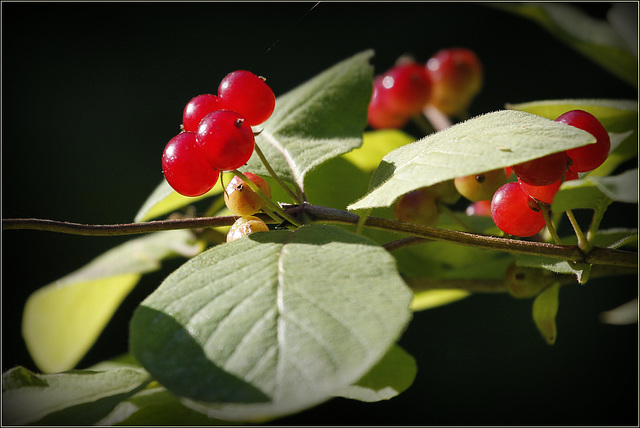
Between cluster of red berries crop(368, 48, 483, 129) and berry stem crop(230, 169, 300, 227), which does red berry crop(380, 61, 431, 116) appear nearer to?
cluster of red berries crop(368, 48, 483, 129)

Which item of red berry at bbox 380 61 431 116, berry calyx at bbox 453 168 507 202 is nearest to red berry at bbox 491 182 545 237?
berry calyx at bbox 453 168 507 202

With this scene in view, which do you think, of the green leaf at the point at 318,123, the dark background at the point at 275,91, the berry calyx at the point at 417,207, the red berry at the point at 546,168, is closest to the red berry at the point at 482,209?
the berry calyx at the point at 417,207

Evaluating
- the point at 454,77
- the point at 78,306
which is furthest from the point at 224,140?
the point at 454,77

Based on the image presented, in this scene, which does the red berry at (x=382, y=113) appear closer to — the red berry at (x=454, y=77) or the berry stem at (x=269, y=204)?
the red berry at (x=454, y=77)

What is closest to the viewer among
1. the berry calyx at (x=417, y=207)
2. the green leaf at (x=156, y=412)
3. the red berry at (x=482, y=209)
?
the green leaf at (x=156, y=412)

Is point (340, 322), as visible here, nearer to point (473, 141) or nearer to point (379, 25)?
point (473, 141)

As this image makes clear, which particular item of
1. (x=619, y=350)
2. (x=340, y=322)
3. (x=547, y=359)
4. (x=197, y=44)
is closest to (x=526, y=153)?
(x=340, y=322)
